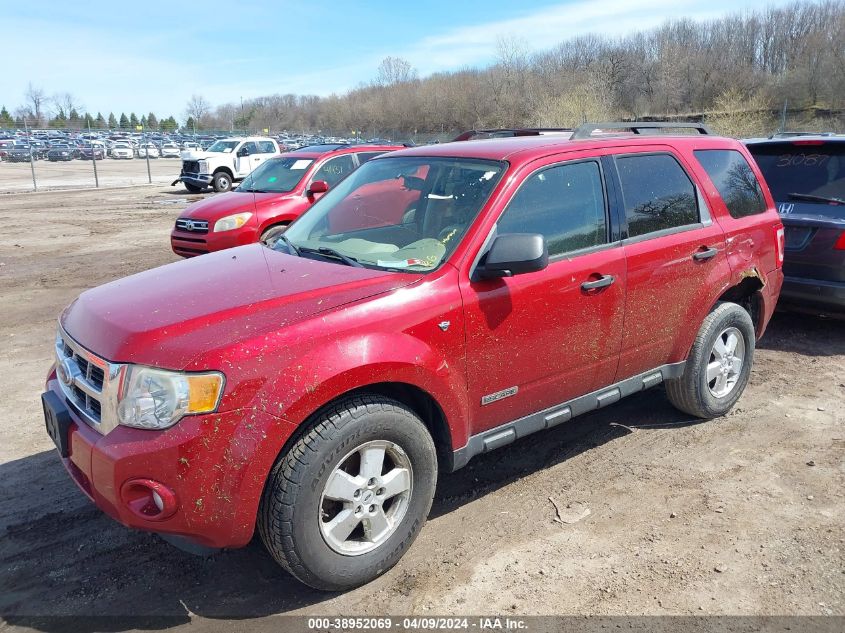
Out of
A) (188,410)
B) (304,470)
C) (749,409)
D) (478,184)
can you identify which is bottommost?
(749,409)

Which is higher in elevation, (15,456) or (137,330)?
(137,330)

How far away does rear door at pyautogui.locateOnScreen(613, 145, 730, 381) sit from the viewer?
13.2 ft

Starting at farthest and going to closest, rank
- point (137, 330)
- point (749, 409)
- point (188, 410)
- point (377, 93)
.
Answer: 1. point (377, 93)
2. point (749, 409)
3. point (137, 330)
4. point (188, 410)

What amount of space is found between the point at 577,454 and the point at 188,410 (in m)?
2.62

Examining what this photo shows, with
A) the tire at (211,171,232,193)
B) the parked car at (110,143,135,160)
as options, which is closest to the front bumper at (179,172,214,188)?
the tire at (211,171,232,193)

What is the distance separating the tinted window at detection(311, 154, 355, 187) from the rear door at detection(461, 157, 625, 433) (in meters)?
6.57

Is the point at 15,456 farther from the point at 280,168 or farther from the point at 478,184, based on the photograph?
the point at 280,168

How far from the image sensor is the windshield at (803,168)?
247 inches

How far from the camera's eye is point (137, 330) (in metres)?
2.78

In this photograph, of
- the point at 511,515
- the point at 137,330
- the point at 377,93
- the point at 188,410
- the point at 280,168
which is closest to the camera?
the point at 188,410

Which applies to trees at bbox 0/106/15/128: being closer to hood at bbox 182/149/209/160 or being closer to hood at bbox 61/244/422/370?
hood at bbox 182/149/209/160

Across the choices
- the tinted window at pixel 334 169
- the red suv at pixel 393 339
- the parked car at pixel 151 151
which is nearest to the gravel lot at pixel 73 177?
the parked car at pixel 151 151

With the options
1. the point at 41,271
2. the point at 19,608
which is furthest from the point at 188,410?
the point at 41,271

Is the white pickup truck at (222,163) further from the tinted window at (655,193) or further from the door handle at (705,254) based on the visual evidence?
the door handle at (705,254)
